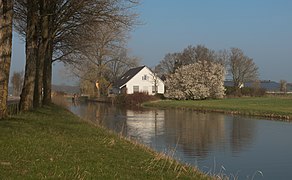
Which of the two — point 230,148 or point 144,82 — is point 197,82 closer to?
point 144,82

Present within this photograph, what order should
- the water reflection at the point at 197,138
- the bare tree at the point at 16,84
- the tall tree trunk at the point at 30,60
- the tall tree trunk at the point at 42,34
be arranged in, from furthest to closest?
the bare tree at the point at 16,84, the tall tree trunk at the point at 42,34, the tall tree trunk at the point at 30,60, the water reflection at the point at 197,138

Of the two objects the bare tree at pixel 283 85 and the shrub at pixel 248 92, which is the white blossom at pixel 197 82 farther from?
the bare tree at pixel 283 85

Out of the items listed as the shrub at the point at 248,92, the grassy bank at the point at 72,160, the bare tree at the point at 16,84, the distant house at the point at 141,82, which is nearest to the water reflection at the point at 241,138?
the grassy bank at the point at 72,160

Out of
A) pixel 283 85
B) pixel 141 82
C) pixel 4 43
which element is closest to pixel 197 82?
pixel 141 82

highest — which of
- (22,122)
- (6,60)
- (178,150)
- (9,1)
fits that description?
(9,1)

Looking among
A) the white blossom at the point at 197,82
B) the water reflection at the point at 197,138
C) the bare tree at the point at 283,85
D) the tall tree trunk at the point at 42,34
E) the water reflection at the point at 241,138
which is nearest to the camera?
the water reflection at the point at 197,138

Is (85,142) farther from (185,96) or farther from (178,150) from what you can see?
(185,96)

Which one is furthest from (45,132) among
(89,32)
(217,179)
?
(89,32)

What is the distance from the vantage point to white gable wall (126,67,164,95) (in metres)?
76.9

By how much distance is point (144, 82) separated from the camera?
78062 millimetres

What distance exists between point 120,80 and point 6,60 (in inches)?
2586

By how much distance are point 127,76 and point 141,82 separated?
143 inches

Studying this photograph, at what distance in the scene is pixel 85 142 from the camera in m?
11.8

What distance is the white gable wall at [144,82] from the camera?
76912 millimetres
